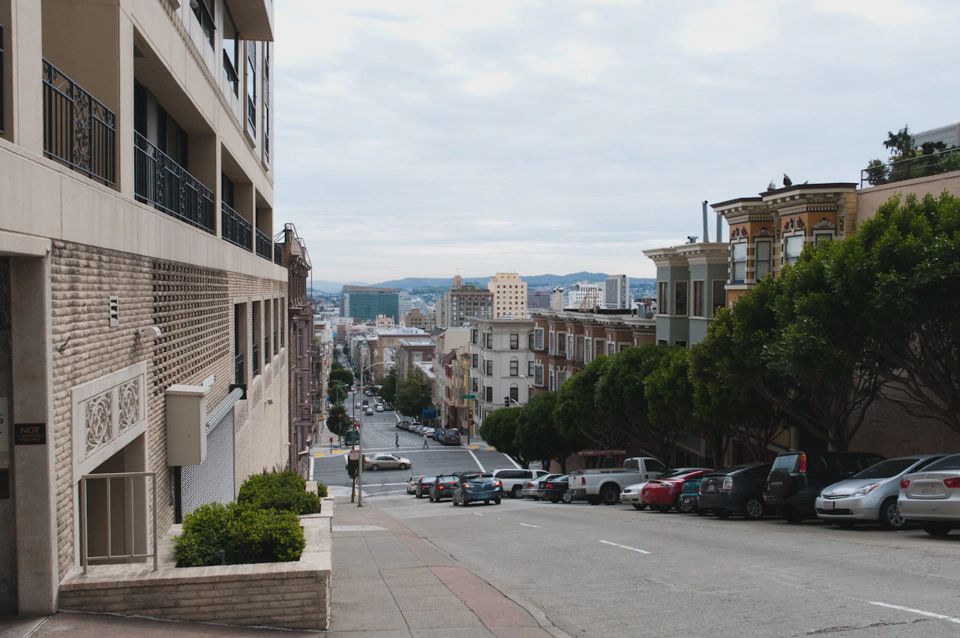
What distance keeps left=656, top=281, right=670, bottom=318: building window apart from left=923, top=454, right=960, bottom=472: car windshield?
95.3ft

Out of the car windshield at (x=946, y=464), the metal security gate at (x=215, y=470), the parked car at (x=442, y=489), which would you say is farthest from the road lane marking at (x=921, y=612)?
the parked car at (x=442, y=489)

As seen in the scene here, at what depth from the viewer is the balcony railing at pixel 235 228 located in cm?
Result: 2008

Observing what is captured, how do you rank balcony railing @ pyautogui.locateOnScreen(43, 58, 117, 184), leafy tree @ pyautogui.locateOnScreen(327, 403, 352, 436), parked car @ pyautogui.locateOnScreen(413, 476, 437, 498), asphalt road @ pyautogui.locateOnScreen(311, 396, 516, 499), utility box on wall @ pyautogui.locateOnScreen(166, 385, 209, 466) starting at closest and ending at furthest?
1. balcony railing @ pyautogui.locateOnScreen(43, 58, 117, 184)
2. utility box on wall @ pyautogui.locateOnScreen(166, 385, 209, 466)
3. parked car @ pyautogui.locateOnScreen(413, 476, 437, 498)
4. asphalt road @ pyautogui.locateOnScreen(311, 396, 516, 499)
5. leafy tree @ pyautogui.locateOnScreen(327, 403, 352, 436)

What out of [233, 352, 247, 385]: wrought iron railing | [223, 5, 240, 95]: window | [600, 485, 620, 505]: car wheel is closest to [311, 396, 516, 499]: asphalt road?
[600, 485, 620, 505]: car wheel

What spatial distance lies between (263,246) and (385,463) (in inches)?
1831

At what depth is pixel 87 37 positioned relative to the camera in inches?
395

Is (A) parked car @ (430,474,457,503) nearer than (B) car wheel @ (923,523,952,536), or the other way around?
(B) car wheel @ (923,523,952,536)

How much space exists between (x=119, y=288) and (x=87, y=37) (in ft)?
9.52

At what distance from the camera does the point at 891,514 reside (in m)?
17.2

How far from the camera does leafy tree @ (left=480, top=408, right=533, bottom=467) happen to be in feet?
200

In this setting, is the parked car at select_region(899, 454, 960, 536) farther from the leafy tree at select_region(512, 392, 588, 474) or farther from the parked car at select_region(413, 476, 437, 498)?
the leafy tree at select_region(512, 392, 588, 474)

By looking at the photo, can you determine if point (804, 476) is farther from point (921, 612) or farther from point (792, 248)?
point (792, 248)

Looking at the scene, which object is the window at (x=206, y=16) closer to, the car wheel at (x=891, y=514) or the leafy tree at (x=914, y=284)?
the leafy tree at (x=914, y=284)

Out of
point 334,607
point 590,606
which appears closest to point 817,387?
point 590,606
